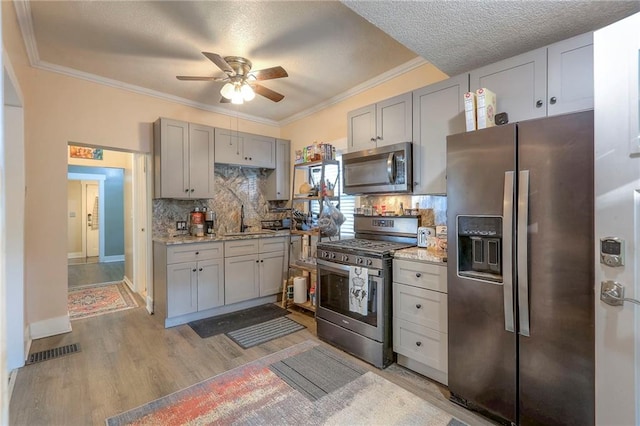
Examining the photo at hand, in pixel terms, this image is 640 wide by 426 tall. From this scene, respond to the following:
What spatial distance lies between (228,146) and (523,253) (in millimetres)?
3567

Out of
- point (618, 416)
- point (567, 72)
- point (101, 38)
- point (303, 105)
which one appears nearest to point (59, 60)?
point (101, 38)

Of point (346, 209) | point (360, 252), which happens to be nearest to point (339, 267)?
point (360, 252)

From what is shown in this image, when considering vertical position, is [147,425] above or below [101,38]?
below

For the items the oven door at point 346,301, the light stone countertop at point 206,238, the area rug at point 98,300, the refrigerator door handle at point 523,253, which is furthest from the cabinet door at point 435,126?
the area rug at point 98,300

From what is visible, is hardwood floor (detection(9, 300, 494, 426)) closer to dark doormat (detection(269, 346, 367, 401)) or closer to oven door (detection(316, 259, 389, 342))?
dark doormat (detection(269, 346, 367, 401))

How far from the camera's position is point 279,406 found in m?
1.94

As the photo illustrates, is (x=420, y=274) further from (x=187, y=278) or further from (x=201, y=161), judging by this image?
(x=201, y=161)

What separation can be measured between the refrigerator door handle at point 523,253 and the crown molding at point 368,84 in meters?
1.81

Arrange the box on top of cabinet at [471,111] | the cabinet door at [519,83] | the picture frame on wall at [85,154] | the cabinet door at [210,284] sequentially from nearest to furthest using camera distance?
the cabinet door at [519,83] → the box on top of cabinet at [471,111] → the cabinet door at [210,284] → the picture frame on wall at [85,154]

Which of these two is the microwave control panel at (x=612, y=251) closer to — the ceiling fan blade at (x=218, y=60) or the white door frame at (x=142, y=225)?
the ceiling fan blade at (x=218, y=60)

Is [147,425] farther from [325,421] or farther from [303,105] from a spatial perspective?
[303,105]

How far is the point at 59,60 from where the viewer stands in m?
2.94

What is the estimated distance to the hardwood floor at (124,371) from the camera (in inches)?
75.6

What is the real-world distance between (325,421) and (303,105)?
3.69 metres
